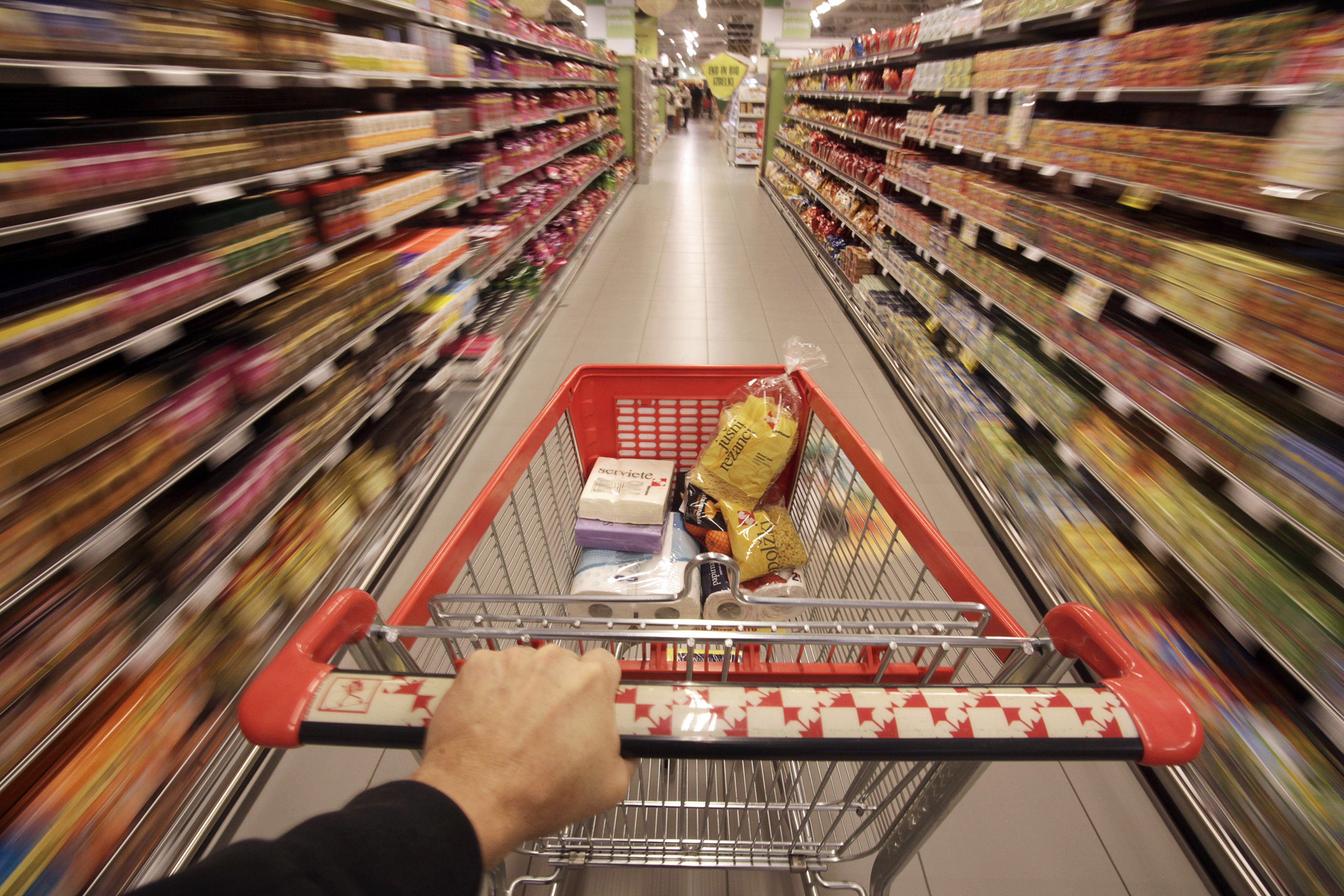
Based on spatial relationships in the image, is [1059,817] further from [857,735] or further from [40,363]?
[40,363]

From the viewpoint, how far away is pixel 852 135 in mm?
5027

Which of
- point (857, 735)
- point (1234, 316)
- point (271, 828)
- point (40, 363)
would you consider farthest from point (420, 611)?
point (1234, 316)

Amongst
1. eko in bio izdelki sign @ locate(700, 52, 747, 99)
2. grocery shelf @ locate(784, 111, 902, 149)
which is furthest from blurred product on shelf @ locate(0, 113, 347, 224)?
eko in bio izdelki sign @ locate(700, 52, 747, 99)

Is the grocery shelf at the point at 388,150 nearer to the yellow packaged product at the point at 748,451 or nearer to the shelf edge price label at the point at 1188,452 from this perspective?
the yellow packaged product at the point at 748,451

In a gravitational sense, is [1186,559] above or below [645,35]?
below

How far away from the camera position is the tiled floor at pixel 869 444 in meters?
1.35

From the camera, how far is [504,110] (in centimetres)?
369

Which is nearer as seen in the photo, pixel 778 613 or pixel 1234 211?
pixel 1234 211

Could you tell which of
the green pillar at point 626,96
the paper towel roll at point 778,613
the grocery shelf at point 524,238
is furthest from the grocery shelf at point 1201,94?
the green pillar at point 626,96

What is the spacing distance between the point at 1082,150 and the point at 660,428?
6.04ft

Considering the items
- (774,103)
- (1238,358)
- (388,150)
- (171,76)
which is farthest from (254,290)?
(774,103)

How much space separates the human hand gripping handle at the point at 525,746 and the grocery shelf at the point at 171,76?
1329 mm

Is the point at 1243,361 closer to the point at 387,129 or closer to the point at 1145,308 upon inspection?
the point at 1145,308

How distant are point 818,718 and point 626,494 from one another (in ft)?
3.42
